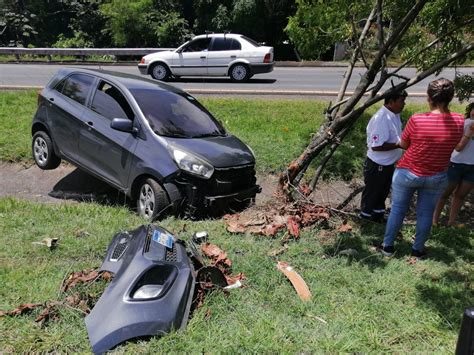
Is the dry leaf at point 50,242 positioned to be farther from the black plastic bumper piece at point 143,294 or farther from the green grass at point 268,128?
the green grass at point 268,128

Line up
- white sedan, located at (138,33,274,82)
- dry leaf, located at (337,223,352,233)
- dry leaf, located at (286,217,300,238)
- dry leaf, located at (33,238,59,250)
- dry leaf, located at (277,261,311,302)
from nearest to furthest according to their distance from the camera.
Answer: dry leaf, located at (277,261,311,302) < dry leaf, located at (33,238,59,250) < dry leaf, located at (286,217,300,238) < dry leaf, located at (337,223,352,233) < white sedan, located at (138,33,274,82)

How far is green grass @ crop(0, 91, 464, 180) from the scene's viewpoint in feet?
26.3

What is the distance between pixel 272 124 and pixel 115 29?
22.7m

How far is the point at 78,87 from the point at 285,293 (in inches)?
184

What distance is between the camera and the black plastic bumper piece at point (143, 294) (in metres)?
2.79

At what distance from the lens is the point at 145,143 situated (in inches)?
225

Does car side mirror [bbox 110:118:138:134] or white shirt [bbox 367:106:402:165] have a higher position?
white shirt [bbox 367:106:402:165]

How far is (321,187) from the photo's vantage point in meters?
7.71

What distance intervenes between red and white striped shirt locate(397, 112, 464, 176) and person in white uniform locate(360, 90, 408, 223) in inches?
31.7

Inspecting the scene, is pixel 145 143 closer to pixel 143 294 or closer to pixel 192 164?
pixel 192 164

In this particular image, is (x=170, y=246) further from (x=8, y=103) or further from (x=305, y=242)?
(x=8, y=103)

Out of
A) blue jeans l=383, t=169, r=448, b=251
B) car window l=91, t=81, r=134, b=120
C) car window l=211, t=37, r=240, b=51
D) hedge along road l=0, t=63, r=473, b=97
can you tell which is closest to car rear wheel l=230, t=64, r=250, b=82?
hedge along road l=0, t=63, r=473, b=97

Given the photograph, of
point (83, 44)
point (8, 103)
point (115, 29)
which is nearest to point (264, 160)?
point (8, 103)

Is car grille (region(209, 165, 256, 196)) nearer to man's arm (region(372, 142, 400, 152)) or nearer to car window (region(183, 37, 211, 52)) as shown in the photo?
man's arm (region(372, 142, 400, 152))
